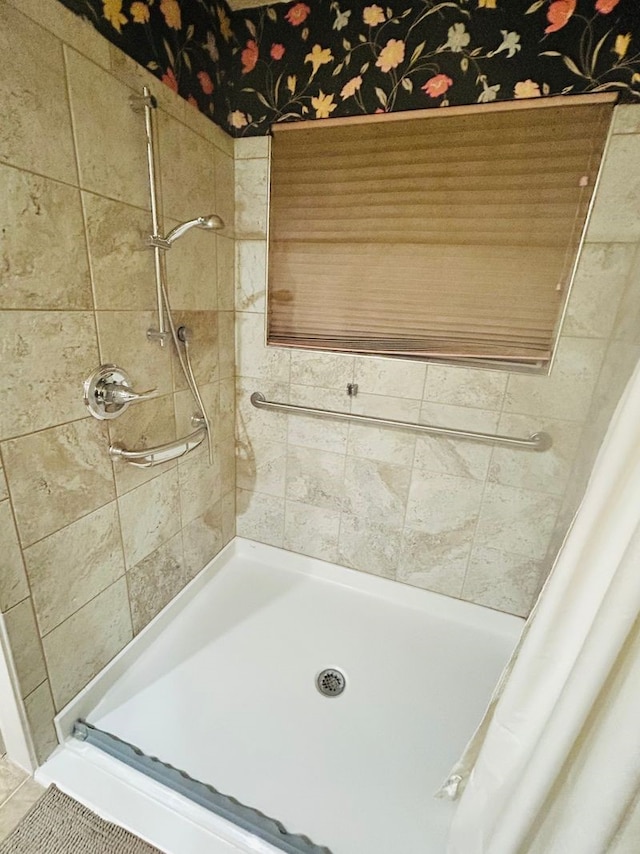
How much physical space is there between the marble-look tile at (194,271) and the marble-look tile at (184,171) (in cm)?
5

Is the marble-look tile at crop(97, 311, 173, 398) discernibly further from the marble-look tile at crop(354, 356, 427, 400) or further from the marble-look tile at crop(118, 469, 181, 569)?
the marble-look tile at crop(354, 356, 427, 400)

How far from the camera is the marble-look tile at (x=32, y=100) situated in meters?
0.70

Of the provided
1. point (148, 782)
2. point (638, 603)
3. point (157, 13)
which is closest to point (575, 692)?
point (638, 603)

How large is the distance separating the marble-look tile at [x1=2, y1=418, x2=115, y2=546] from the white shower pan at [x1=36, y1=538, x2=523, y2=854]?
609 mm

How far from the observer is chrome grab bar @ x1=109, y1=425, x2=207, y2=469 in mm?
1072

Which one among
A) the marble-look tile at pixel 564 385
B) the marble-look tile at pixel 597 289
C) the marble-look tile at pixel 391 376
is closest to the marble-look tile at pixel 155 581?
the marble-look tile at pixel 391 376

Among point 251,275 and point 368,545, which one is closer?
point 251,275

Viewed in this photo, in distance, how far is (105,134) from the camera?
0.90m

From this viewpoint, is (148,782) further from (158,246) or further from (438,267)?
(438,267)

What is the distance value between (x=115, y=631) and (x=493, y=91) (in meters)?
2.07

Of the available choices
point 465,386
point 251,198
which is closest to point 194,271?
point 251,198

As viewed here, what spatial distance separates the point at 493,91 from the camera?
1080 millimetres

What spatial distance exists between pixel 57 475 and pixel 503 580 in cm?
161

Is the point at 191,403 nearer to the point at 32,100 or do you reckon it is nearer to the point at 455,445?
the point at 32,100
